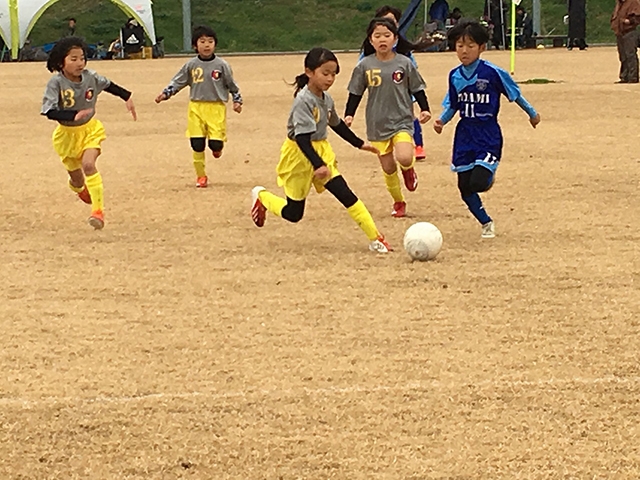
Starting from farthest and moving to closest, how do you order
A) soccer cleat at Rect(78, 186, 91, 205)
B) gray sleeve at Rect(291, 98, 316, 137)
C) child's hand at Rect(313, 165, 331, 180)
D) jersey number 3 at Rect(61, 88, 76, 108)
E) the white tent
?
the white tent < soccer cleat at Rect(78, 186, 91, 205) < jersey number 3 at Rect(61, 88, 76, 108) < gray sleeve at Rect(291, 98, 316, 137) < child's hand at Rect(313, 165, 331, 180)

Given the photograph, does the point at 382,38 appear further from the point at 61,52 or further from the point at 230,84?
the point at 230,84

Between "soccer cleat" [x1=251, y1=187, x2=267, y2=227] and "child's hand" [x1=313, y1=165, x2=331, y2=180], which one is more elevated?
"child's hand" [x1=313, y1=165, x2=331, y2=180]

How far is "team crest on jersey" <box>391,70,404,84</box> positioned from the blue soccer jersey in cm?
107

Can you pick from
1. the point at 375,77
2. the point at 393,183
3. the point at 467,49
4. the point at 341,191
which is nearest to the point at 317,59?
the point at 341,191

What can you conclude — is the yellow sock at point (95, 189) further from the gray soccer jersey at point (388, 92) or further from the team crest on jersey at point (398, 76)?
the team crest on jersey at point (398, 76)

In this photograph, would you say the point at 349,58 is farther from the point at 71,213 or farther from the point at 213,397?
the point at 213,397

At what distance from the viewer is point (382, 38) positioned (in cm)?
980

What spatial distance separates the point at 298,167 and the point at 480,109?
135cm

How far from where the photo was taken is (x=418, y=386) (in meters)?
5.46

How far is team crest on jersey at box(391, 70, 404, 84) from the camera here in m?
10.0

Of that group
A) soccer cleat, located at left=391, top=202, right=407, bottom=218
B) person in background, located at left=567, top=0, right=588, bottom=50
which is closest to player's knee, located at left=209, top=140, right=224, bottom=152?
soccer cleat, located at left=391, top=202, right=407, bottom=218

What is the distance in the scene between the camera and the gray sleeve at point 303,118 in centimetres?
837

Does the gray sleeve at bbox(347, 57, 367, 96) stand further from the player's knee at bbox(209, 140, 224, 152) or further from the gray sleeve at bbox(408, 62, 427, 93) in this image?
the player's knee at bbox(209, 140, 224, 152)

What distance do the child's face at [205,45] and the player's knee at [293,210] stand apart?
368cm
